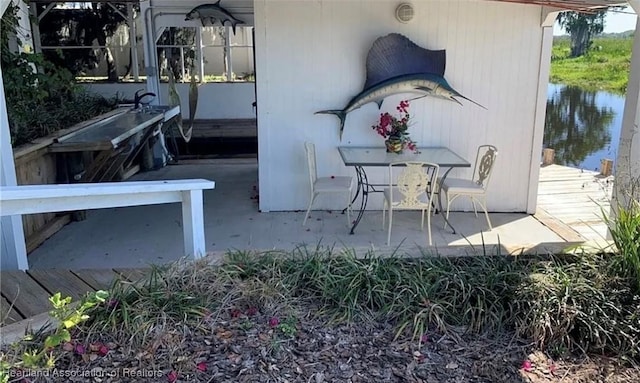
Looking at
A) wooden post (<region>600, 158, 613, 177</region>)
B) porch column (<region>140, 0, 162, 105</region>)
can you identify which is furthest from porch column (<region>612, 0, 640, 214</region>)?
porch column (<region>140, 0, 162, 105</region>)

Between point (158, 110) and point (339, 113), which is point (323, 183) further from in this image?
point (158, 110)

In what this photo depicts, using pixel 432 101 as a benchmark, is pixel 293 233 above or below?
below

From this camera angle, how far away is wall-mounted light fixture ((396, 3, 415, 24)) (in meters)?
4.93

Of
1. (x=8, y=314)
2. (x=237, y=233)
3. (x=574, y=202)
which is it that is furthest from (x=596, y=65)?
(x=8, y=314)

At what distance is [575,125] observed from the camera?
13.0m

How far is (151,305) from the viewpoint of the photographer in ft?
7.56

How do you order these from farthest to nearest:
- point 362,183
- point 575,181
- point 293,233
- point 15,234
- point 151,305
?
1. point 575,181
2. point 362,183
3. point 293,233
4. point 15,234
5. point 151,305

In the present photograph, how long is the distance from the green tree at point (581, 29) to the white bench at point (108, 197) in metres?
10.8

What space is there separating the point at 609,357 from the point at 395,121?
308 cm

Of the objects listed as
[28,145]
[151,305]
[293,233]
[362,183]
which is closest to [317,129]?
[362,183]

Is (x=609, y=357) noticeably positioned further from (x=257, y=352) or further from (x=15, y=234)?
(x=15, y=234)

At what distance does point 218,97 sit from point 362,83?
6.08 m

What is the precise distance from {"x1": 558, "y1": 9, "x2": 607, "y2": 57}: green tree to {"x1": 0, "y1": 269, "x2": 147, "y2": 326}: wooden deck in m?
11.2

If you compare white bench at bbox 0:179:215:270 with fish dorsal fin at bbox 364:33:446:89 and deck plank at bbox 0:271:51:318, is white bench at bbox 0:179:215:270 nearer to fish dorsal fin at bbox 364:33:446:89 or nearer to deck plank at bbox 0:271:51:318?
deck plank at bbox 0:271:51:318
